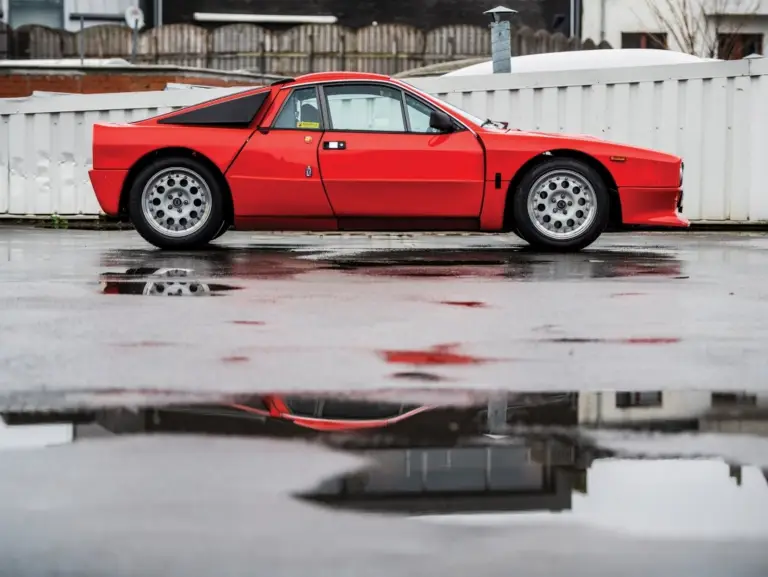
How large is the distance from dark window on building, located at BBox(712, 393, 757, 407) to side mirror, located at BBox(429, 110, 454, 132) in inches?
250

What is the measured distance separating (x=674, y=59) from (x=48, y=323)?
1391 cm

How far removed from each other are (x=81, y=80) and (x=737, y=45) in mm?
15336

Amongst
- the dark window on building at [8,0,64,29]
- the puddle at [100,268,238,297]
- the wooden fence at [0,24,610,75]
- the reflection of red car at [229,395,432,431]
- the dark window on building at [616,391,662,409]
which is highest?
the dark window on building at [8,0,64,29]

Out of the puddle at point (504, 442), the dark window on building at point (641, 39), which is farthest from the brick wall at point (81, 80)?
the puddle at point (504, 442)

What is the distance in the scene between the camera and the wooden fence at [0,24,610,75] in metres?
29.7

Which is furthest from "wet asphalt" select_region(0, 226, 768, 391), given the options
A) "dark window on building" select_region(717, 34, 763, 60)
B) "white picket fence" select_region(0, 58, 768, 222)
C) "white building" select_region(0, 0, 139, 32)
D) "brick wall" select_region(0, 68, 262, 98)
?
"white building" select_region(0, 0, 139, 32)

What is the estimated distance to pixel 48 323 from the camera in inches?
275

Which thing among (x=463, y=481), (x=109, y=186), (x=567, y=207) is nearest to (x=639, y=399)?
(x=463, y=481)

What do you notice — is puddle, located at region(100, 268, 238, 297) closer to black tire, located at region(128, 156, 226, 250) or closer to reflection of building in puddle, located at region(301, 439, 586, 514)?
black tire, located at region(128, 156, 226, 250)

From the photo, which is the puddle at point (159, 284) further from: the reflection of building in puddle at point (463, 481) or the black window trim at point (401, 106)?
the reflection of building in puddle at point (463, 481)

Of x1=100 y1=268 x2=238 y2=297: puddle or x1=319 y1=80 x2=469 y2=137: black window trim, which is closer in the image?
x1=100 y1=268 x2=238 y2=297: puddle

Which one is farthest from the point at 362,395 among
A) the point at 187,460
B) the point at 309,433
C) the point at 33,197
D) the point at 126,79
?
the point at 126,79

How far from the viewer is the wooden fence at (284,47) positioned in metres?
29.7

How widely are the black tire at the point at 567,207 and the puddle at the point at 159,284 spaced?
2.70 m
